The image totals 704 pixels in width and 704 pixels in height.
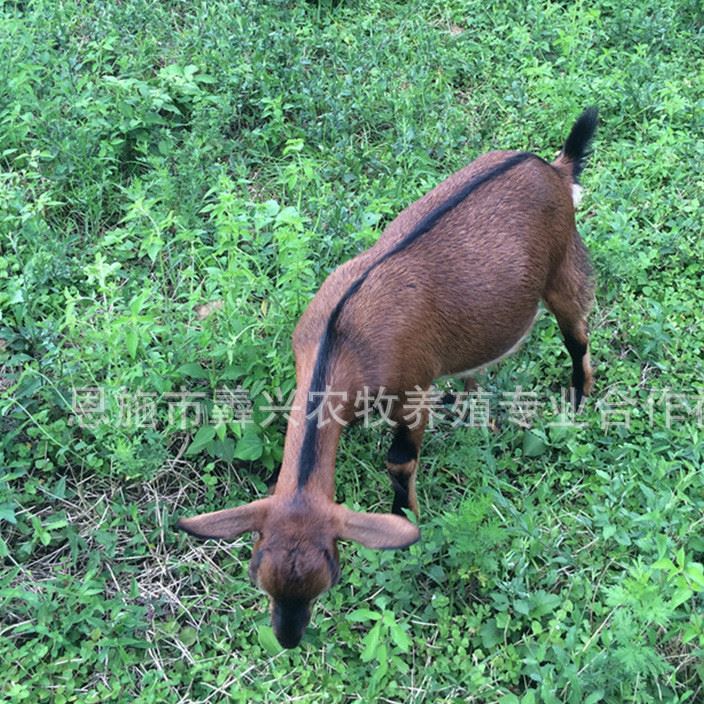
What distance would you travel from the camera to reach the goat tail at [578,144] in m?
4.34

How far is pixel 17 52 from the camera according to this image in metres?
5.49

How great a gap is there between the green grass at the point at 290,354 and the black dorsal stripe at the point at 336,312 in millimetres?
571

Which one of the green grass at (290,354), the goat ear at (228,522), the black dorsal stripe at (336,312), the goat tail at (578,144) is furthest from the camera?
the goat tail at (578,144)

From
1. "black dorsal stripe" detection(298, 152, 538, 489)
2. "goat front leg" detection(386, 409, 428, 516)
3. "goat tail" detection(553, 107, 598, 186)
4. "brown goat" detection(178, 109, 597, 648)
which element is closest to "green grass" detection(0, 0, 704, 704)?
"goat front leg" detection(386, 409, 428, 516)

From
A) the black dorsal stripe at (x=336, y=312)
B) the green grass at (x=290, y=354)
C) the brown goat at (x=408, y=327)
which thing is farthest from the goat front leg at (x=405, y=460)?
the black dorsal stripe at (x=336, y=312)

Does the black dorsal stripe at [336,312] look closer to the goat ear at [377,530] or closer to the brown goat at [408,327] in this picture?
the brown goat at [408,327]

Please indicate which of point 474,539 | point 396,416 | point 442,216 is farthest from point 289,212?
point 474,539

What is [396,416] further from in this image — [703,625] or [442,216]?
[703,625]

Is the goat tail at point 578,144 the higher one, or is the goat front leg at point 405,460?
the goat tail at point 578,144

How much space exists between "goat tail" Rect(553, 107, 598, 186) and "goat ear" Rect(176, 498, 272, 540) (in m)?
2.34

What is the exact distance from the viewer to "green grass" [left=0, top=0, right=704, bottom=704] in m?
3.59

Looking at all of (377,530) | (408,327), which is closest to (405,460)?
(408,327)

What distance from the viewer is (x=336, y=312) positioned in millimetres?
3527

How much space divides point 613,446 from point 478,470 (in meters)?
0.70
